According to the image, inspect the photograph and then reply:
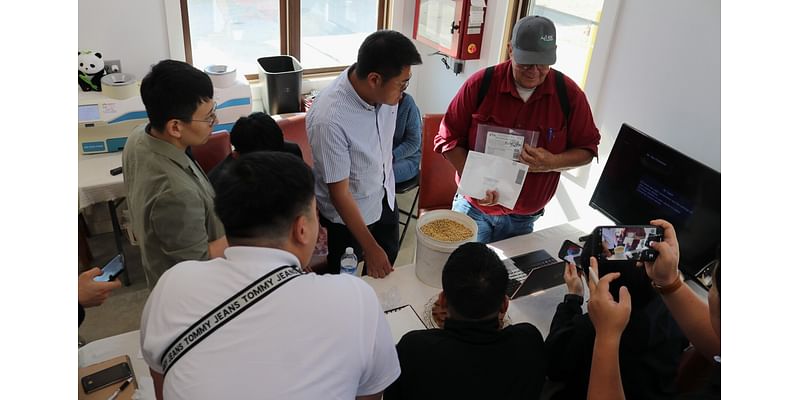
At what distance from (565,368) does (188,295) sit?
3.30 feet

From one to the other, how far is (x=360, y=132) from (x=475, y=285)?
98 centimetres

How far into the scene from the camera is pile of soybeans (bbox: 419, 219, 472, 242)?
6.29 ft

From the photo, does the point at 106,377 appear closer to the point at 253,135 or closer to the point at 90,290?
the point at 90,290

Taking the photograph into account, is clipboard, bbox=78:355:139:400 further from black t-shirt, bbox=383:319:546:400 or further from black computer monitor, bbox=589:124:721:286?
black computer monitor, bbox=589:124:721:286

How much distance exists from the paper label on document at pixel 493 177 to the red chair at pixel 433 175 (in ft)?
2.44

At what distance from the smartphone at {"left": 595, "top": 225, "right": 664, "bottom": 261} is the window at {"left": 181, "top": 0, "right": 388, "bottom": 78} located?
11.2 ft

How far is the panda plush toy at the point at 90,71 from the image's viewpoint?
10.7ft

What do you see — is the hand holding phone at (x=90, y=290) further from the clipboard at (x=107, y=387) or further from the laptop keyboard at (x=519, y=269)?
the laptop keyboard at (x=519, y=269)

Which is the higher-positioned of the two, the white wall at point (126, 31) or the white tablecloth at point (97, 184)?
the white wall at point (126, 31)

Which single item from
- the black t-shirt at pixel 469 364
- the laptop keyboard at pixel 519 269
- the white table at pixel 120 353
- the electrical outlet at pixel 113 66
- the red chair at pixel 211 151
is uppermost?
the electrical outlet at pixel 113 66

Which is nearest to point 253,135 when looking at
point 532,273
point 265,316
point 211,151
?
point 211,151

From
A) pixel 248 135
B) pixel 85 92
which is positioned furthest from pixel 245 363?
pixel 85 92

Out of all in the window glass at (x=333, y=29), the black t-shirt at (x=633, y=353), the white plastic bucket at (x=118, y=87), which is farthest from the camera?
the window glass at (x=333, y=29)

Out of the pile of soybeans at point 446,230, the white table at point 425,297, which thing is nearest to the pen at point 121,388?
the white table at point 425,297
